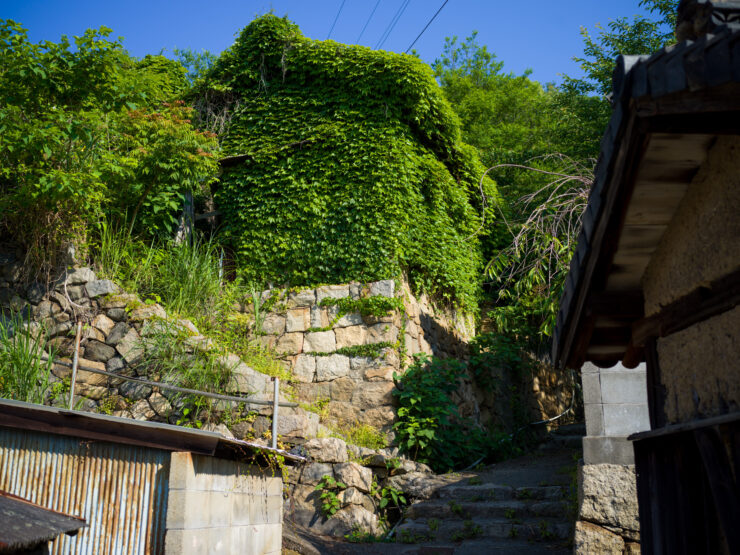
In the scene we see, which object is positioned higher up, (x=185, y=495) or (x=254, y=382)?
Answer: (x=254, y=382)

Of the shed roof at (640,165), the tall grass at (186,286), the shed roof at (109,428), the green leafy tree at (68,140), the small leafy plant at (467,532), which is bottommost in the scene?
the small leafy plant at (467,532)

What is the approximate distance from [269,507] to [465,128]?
16.1 meters

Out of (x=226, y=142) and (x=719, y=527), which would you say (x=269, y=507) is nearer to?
(x=719, y=527)

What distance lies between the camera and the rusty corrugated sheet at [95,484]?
174 inches

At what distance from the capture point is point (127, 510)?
176 inches

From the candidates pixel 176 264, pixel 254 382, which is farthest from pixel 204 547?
pixel 176 264

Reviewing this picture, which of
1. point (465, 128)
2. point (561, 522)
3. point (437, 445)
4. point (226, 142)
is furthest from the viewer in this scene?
point (465, 128)

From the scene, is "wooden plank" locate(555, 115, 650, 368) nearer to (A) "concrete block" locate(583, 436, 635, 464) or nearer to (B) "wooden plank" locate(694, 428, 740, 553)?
(B) "wooden plank" locate(694, 428, 740, 553)

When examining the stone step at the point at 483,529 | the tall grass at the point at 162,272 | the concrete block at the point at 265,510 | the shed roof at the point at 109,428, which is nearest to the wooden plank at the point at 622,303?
the shed roof at the point at 109,428

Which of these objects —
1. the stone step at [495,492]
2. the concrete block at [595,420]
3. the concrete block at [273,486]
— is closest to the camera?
the concrete block at [595,420]

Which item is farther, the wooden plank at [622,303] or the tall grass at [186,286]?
the tall grass at [186,286]

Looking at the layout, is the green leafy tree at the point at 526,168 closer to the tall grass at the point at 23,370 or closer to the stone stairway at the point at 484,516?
the stone stairway at the point at 484,516

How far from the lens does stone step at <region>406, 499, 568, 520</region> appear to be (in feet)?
21.8

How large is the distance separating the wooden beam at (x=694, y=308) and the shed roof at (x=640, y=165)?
0.70 ft
